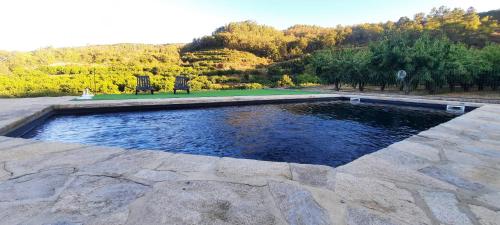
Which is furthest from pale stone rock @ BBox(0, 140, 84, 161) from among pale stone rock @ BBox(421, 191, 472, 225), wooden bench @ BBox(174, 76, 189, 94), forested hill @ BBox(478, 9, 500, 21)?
forested hill @ BBox(478, 9, 500, 21)

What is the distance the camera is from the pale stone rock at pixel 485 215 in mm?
1292

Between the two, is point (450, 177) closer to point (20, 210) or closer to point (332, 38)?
point (20, 210)

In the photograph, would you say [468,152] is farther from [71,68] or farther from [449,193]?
[71,68]

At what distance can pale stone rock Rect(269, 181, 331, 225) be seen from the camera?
126 centimetres

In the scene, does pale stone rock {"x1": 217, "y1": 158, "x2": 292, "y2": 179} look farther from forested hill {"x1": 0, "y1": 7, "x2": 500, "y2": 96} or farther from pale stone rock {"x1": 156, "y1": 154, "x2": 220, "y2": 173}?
forested hill {"x1": 0, "y1": 7, "x2": 500, "y2": 96}

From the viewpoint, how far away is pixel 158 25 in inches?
993

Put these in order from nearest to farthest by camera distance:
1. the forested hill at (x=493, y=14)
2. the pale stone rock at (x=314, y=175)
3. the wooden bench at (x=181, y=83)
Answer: the pale stone rock at (x=314, y=175) < the wooden bench at (x=181, y=83) < the forested hill at (x=493, y=14)

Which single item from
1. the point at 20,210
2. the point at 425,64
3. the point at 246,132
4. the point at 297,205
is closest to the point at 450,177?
the point at 297,205

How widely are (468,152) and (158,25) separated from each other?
→ 26.8m

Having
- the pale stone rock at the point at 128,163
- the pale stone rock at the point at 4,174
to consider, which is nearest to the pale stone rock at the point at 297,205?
the pale stone rock at the point at 128,163

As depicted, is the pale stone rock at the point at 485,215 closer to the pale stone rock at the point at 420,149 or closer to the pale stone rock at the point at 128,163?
the pale stone rock at the point at 420,149

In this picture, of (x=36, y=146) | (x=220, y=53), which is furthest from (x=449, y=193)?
(x=220, y=53)

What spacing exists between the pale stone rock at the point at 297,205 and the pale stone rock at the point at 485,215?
0.80 m

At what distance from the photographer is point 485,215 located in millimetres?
1362
